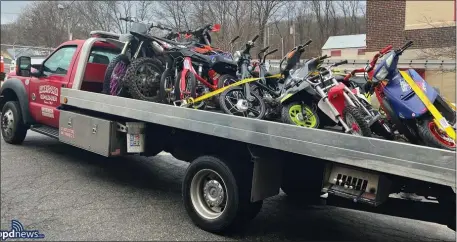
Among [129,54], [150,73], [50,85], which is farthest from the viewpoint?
[50,85]

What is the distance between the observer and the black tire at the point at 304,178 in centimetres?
369

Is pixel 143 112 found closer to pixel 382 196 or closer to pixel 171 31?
pixel 171 31

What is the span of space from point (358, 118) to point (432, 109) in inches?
21.4

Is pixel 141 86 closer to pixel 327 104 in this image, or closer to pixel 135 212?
pixel 135 212

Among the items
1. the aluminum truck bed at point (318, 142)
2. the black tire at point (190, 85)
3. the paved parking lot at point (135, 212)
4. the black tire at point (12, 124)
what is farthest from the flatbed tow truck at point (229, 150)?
the black tire at point (12, 124)

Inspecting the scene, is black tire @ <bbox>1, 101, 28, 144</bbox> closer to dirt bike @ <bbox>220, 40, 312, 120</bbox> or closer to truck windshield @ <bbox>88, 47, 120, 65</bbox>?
truck windshield @ <bbox>88, 47, 120, 65</bbox>

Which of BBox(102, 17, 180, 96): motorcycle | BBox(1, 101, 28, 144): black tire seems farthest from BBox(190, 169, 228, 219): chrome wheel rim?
BBox(1, 101, 28, 144): black tire

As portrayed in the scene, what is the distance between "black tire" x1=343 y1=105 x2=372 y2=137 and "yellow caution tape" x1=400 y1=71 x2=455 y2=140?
446 mm

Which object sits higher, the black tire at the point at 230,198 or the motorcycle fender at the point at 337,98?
the motorcycle fender at the point at 337,98

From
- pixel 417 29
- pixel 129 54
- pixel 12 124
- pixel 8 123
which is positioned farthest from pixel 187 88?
pixel 417 29

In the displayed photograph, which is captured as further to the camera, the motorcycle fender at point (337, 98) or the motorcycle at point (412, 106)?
the motorcycle fender at point (337, 98)

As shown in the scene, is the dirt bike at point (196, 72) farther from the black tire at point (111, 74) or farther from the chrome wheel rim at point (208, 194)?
the chrome wheel rim at point (208, 194)

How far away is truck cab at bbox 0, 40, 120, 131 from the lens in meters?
6.26

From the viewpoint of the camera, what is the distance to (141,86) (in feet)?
17.8
